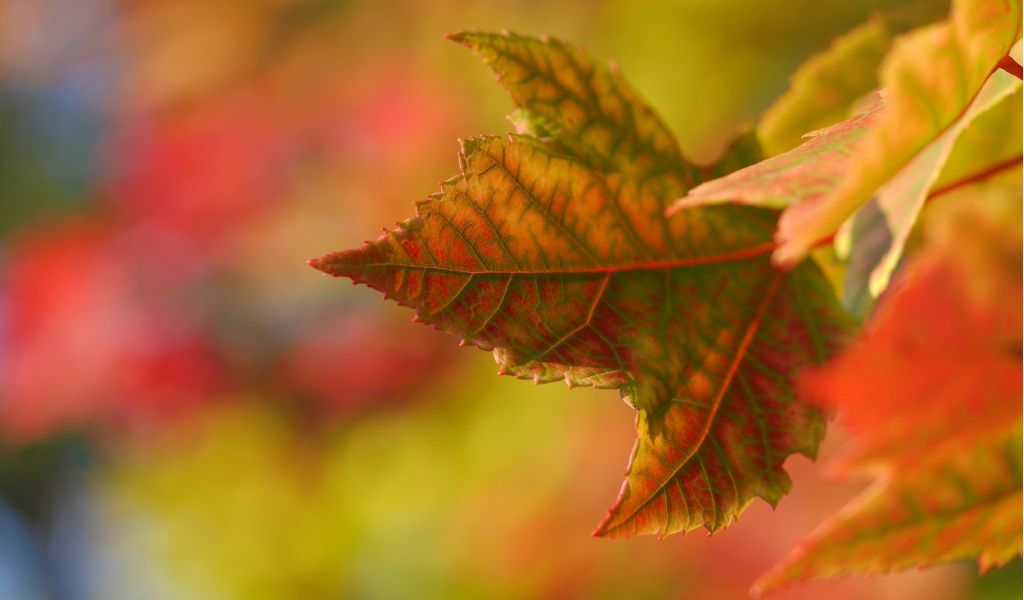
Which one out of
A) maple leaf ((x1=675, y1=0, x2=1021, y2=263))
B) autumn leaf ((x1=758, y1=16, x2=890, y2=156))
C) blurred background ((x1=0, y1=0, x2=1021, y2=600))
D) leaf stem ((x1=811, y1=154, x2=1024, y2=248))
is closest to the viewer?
maple leaf ((x1=675, y1=0, x2=1021, y2=263))

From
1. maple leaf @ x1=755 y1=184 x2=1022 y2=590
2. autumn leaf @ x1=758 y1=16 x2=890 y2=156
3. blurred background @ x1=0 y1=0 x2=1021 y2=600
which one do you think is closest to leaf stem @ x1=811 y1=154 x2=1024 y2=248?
maple leaf @ x1=755 y1=184 x2=1022 y2=590

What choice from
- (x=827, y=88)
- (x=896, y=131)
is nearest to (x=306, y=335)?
(x=827, y=88)

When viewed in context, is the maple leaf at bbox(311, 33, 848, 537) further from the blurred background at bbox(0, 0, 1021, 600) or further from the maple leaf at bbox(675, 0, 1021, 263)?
the blurred background at bbox(0, 0, 1021, 600)

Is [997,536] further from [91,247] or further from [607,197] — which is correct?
[91,247]

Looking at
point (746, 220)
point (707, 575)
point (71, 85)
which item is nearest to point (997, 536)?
point (746, 220)

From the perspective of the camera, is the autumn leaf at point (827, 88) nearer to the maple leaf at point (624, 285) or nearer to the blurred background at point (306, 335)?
the maple leaf at point (624, 285)

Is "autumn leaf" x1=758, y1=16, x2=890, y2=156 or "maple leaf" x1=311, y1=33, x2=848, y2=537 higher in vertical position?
"autumn leaf" x1=758, y1=16, x2=890, y2=156
